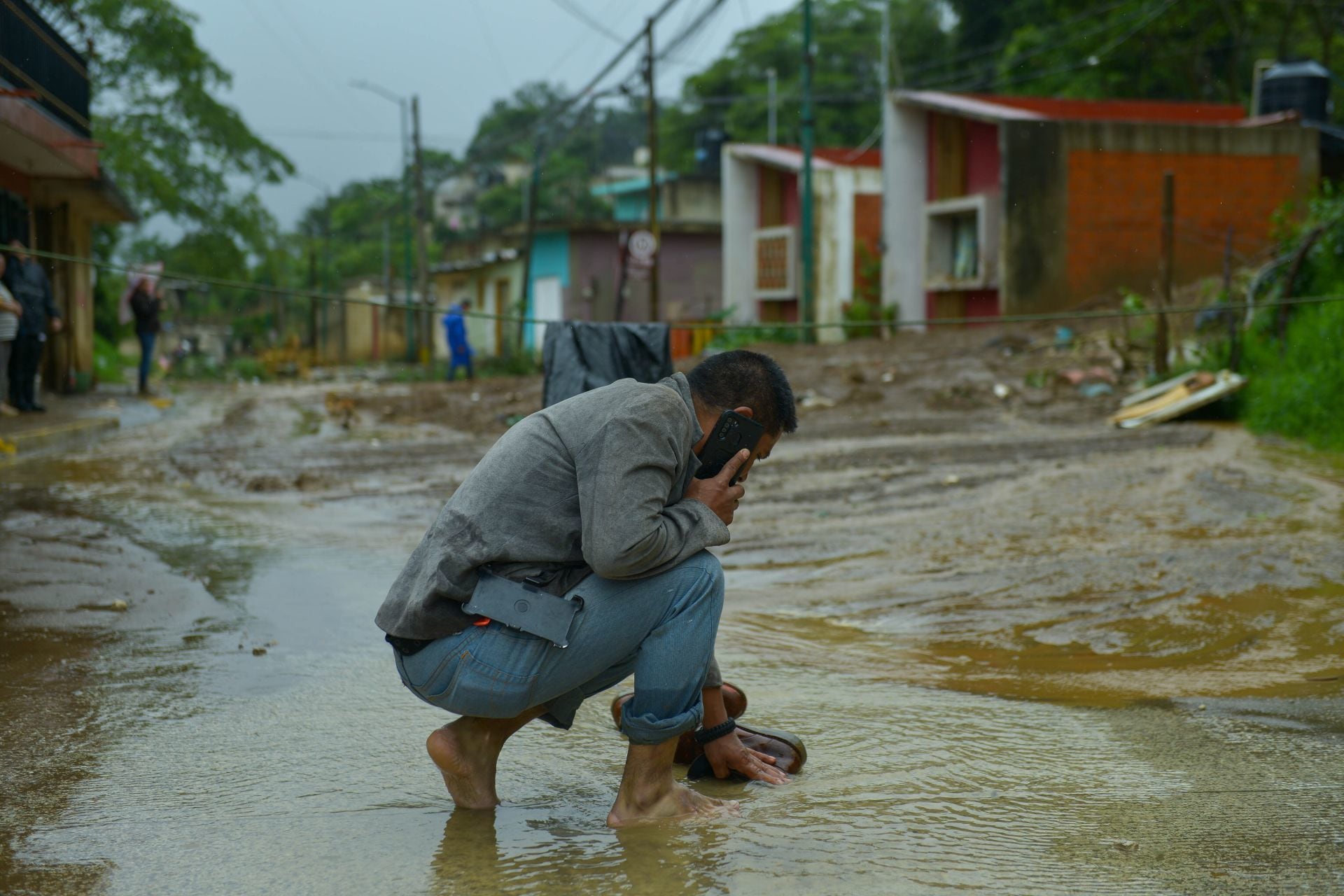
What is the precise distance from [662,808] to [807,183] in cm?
1984

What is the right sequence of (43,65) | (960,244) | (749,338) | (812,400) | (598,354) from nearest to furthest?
(598,354), (43,65), (812,400), (960,244), (749,338)

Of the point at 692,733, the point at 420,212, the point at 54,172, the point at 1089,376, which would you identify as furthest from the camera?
A: the point at 420,212

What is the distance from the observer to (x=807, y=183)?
70.9ft

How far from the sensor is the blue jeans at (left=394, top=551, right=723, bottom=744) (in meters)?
2.57

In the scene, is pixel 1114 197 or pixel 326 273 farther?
pixel 326 273

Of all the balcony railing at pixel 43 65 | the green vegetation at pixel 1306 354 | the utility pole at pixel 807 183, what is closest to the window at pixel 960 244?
the utility pole at pixel 807 183

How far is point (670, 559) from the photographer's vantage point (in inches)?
101

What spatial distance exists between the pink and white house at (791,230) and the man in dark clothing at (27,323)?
44.3ft

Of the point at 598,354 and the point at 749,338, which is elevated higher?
the point at 749,338

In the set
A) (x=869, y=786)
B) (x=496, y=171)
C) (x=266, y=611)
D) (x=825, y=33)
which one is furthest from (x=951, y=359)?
(x=496, y=171)

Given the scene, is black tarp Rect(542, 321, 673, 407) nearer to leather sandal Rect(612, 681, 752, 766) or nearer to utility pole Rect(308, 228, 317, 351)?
leather sandal Rect(612, 681, 752, 766)

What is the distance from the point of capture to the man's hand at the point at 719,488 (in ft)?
8.81

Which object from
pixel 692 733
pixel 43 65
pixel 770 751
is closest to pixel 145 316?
pixel 43 65

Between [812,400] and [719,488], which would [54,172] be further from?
[719,488]
